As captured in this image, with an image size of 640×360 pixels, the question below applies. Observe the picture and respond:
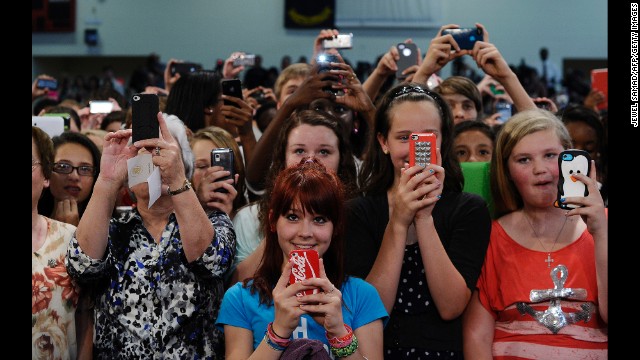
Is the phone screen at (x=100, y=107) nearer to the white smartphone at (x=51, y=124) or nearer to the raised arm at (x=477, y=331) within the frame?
the white smartphone at (x=51, y=124)

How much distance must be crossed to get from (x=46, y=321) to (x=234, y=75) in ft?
7.74

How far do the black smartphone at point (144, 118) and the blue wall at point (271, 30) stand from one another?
1224cm

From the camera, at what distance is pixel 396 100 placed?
278 centimetres

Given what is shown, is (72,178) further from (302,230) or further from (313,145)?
(302,230)

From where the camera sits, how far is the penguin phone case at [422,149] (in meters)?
2.48

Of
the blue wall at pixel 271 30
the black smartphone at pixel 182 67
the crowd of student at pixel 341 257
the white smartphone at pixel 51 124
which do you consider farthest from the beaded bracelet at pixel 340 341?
the blue wall at pixel 271 30

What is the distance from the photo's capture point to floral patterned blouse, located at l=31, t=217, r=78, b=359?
2551mm

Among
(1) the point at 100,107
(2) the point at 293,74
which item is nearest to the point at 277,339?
(2) the point at 293,74

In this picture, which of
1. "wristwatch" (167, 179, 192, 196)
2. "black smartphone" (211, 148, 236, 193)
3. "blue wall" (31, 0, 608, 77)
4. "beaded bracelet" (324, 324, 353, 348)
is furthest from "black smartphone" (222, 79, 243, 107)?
"blue wall" (31, 0, 608, 77)

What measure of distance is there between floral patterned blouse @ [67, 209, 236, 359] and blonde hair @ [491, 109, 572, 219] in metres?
0.94

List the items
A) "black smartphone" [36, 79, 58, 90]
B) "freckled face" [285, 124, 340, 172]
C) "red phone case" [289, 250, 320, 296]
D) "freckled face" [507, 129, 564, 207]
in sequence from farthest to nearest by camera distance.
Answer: "black smartphone" [36, 79, 58, 90], "freckled face" [285, 124, 340, 172], "freckled face" [507, 129, 564, 207], "red phone case" [289, 250, 320, 296]

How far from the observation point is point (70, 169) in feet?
11.0

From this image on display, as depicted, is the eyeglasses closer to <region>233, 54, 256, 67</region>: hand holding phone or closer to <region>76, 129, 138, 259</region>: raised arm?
<region>76, 129, 138, 259</region>: raised arm

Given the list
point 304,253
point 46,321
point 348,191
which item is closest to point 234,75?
point 348,191
